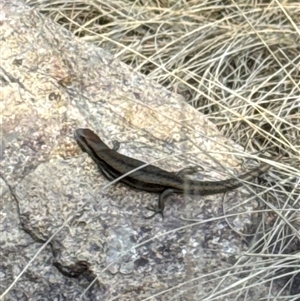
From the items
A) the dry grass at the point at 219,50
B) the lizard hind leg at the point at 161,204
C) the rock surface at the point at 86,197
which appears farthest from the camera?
the dry grass at the point at 219,50

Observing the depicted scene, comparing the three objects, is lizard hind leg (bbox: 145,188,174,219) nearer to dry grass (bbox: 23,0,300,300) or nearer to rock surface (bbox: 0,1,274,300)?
rock surface (bbox: 0,1,274,300)

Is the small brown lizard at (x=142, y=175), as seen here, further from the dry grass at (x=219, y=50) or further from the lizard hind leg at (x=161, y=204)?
the dry grass at (x=219, y=50)

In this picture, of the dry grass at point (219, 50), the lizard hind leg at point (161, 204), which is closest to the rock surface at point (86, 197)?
the lizard hind leg at point (161, 204)

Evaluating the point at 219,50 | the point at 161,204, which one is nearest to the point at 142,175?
the point at 161,204

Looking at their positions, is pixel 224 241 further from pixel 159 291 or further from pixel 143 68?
pixel 143 68

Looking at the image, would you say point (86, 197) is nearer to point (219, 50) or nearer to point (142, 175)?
point (142, 175)

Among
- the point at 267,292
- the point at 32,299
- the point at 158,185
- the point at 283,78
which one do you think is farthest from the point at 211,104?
the point at 32,299
